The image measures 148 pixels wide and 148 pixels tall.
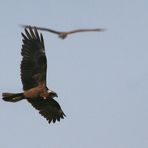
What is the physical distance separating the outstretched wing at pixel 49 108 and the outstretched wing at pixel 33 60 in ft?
2.82

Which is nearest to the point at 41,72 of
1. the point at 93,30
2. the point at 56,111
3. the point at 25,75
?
the point at 25,75

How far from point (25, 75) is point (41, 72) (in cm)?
63

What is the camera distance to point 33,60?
26.6m

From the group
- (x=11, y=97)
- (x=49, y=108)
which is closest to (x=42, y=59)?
(x=11, y=97)

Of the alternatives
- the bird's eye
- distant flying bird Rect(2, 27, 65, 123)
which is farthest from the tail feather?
the bird's eye

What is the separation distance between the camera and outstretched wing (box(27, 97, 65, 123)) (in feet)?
90.3

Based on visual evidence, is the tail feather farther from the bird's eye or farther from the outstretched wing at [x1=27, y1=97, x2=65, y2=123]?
the bird's eye

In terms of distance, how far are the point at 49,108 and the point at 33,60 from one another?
8.67 ft

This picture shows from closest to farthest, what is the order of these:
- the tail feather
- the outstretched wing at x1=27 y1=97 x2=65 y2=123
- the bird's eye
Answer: the tail feather < the bird's eye < the outstretched wing at x1=27 y1=97 x2=65 y2=123

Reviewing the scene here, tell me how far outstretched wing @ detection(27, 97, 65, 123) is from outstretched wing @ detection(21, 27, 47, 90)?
858 mm

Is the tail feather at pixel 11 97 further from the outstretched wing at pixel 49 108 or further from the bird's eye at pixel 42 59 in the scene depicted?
the bird's eye at pixel 42 59

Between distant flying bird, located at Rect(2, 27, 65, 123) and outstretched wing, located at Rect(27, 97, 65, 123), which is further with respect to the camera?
outstretched wing, located at Rect(27, 97, 65, 123)

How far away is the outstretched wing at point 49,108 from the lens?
90.3ft

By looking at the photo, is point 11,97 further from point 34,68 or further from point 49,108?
point 49,108
